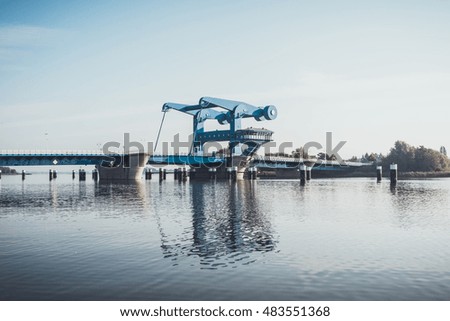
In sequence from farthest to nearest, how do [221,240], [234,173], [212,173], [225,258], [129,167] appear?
[212,173], [234,173], [129,167], [221,240], [225,258]

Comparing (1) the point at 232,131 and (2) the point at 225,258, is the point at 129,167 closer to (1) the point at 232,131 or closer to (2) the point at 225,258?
(1) the point at 232,131

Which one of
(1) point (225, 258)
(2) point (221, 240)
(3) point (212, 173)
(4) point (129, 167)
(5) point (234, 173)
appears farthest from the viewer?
(3) point (212, 173)

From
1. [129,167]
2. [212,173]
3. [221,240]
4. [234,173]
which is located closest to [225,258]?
[221,240]

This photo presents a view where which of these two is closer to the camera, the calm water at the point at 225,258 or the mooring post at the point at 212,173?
the calm water at the point at 225,258

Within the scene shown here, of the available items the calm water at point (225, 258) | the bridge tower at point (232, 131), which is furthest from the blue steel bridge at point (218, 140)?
the calm water at point (225, 258)

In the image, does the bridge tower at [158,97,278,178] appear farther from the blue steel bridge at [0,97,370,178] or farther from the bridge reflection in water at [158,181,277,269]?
the bridge reflection in water at [158,181,277,269]

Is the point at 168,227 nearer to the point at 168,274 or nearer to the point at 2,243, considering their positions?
the point at 2,243

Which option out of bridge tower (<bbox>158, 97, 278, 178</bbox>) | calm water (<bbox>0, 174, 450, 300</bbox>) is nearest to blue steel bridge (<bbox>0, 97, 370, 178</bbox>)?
bridge tower (<bbox>158, 97, 278, 178</bbox>)

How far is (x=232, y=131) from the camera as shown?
316 feet

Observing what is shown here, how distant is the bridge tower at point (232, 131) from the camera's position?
95.6 metres

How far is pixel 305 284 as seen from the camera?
10438mm

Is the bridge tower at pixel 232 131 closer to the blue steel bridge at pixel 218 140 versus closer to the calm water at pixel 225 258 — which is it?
the blue steel bridge at pixel 218 140

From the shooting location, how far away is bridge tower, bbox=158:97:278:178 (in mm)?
95625

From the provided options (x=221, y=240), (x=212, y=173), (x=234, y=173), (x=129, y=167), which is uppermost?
(x=129, y=167)
